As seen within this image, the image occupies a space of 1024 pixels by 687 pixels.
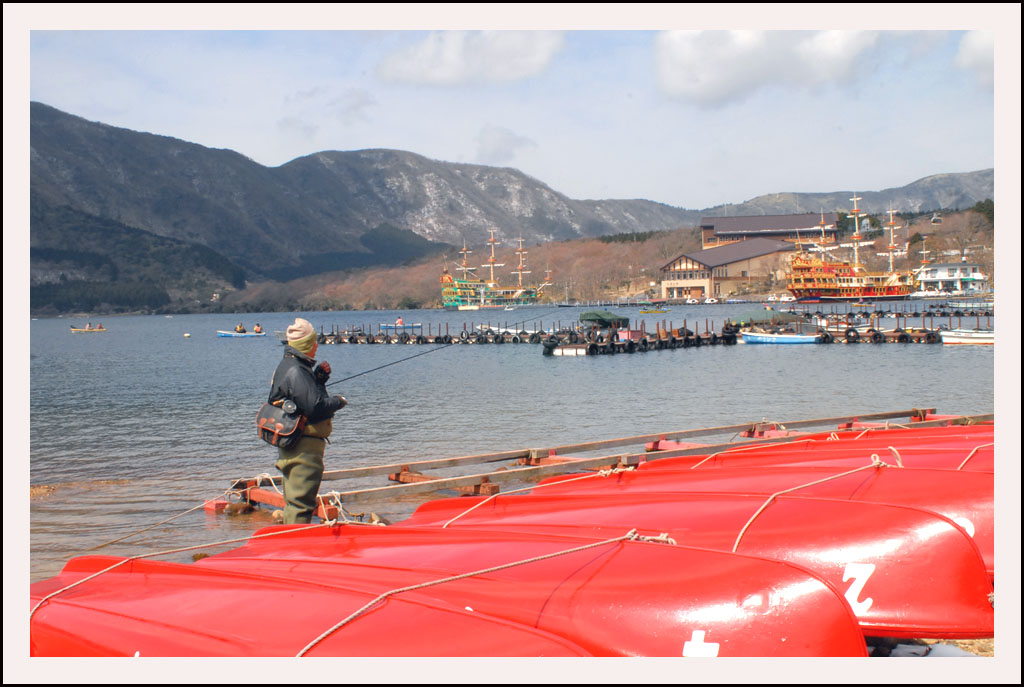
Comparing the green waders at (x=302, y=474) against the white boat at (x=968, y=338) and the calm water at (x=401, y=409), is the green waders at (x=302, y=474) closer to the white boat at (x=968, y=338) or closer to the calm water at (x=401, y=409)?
the calm water at (x=401, y=409)

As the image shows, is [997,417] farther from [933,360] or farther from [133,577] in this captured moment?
[933,360]

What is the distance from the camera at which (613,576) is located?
15.3 feet

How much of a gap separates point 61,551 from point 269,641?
715 centimetres

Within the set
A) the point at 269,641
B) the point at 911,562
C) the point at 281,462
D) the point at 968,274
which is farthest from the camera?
the point at 968,274

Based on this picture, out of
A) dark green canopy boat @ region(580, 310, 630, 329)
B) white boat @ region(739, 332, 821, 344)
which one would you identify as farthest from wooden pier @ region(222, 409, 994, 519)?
dark green canopy boat @ region(580, 310, 630, 329)

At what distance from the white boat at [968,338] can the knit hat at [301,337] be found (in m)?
46.9

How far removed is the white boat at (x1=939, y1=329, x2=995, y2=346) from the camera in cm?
4566

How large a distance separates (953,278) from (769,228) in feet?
152

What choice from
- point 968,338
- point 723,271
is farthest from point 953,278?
point 968,338

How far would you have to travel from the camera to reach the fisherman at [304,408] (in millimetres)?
6645

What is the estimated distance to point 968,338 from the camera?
152 ft

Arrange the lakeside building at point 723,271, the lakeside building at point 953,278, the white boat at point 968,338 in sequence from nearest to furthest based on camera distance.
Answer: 1. the white boat at point 968,338
2. the lakeside building at point 953,278
3. the lakeside building at point 723,271

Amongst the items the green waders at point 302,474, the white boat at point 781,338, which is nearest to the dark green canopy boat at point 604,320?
the white boat at point 781,338

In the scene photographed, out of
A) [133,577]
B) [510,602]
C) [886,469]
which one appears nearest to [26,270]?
[133,577]
